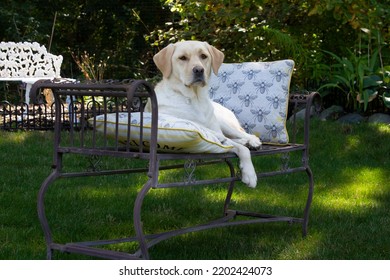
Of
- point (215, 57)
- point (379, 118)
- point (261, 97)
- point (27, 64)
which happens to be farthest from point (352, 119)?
point (27, 64)

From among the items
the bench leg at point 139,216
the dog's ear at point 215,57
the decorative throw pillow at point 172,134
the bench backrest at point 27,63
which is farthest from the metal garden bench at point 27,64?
the bench leg at point 139,216

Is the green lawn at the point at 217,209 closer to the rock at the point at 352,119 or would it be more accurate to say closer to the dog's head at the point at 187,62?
the dog's head at the point at 187,62

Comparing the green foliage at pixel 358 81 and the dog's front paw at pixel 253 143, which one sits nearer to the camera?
the dog's front paw at pixel 253 143

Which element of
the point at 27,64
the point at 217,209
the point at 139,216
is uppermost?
the point at 139,216

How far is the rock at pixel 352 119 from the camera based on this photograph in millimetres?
7841

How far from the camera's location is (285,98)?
4.30 meters

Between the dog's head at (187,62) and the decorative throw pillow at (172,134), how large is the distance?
0.41 m

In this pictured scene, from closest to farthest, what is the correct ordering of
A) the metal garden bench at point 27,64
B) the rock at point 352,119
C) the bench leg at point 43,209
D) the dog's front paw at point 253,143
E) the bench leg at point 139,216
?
1. the bench leg at point 139,216
2. the bench leg at point 43,209
3. the dog's front paw at point 253,143
4. the rock at point 352,119
5. the metal garden bench at point 27,64

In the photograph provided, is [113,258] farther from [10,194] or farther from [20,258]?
[10,194]

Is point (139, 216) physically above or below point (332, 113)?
above

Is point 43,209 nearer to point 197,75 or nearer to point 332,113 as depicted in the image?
point 197,75

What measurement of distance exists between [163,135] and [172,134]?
46mm

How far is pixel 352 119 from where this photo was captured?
25.8ft

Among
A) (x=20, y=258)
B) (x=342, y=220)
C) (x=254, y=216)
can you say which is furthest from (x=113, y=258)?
(x=342, y=220)
